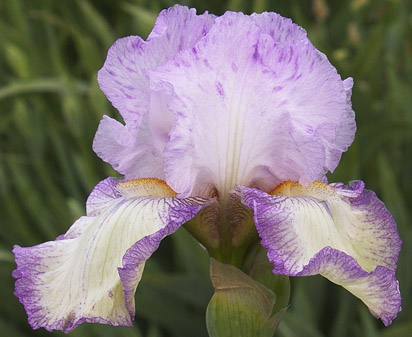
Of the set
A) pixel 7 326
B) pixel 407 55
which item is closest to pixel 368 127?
pixel 407 55

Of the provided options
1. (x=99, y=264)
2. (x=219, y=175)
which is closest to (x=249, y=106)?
(x=219, y=175)

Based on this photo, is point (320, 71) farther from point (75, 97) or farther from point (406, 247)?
point (75, 97)

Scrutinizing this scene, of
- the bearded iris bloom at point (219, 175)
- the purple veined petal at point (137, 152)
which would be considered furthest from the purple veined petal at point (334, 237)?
the purple veined petal at point (137, 152)

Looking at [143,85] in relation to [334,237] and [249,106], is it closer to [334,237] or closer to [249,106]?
[249,106]

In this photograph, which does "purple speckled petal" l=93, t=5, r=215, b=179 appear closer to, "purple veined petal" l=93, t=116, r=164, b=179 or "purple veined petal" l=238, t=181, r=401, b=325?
"purple veined petal" l=93, t=116, r=164, b=179

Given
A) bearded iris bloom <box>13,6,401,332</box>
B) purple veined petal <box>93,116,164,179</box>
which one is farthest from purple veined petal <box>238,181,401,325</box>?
purple veined petal <box>93,116,164,179</box>

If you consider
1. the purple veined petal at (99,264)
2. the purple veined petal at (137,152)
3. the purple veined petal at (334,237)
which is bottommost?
the purple veined petal at (334,237)

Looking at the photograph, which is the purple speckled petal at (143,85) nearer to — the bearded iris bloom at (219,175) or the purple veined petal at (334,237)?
the bearded iris bloom at (219,175)
